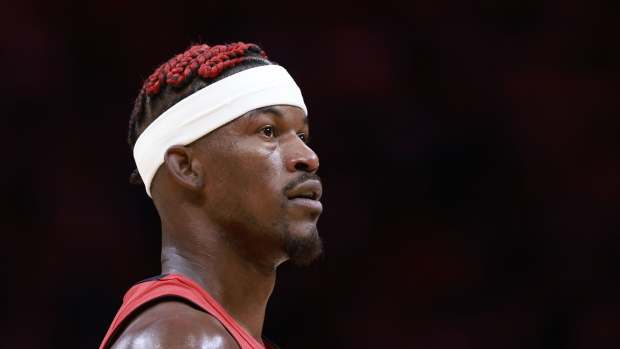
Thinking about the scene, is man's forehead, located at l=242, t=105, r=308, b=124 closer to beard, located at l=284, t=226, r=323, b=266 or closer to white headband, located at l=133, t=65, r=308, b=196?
white headband, located at l=133, t=65, r=308, b=196

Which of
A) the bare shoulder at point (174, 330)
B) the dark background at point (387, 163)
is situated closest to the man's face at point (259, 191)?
the bare shoulder at point (174, 330)

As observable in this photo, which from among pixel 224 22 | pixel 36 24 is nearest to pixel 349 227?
pixel 224 22

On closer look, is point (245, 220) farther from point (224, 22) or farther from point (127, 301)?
point (224, 22)

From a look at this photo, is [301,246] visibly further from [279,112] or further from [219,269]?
[279,112]

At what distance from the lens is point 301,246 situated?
6.39ft

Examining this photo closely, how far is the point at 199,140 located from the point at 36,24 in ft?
5.71

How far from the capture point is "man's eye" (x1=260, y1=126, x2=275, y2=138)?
2014 millimetres

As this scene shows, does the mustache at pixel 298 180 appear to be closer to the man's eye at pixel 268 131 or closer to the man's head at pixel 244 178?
the man's head at pixel 244 178

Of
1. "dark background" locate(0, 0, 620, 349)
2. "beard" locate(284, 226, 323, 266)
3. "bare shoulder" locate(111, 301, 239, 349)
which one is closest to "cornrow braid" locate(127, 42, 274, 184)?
"beard" locate(284, 226, 323, 266)

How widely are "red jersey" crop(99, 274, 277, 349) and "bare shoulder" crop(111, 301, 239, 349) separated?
0.11ft

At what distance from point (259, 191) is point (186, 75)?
11.3 inches

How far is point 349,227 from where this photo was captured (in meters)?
3.65

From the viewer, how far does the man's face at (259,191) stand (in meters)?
1.95

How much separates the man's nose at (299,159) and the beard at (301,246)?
12 cm
